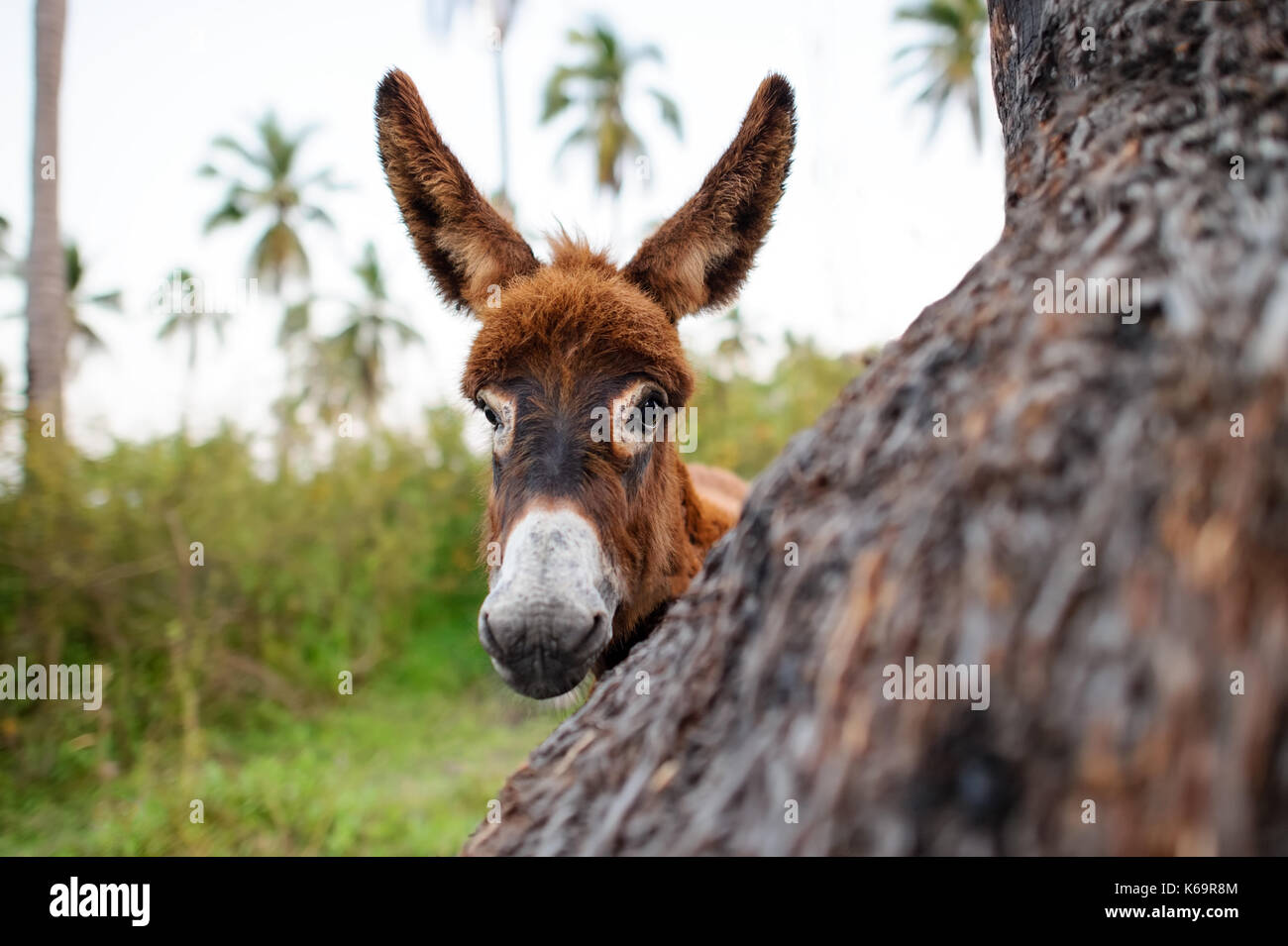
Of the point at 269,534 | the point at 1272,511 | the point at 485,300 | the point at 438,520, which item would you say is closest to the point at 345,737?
the point at 269,534

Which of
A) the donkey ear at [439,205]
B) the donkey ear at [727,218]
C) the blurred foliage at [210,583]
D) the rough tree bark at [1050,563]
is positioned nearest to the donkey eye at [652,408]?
the donkey ear at [727,218]

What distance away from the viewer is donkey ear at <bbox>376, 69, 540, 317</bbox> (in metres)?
3.44

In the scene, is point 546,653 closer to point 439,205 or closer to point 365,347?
point 439,205

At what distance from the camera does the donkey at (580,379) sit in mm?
2430

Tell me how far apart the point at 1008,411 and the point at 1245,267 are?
52 centimetres

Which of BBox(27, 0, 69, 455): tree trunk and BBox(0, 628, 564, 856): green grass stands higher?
BBox(27, 0, 69, 455): tree trunk

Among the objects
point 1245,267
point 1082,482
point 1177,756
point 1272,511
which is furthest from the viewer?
point 1245,267

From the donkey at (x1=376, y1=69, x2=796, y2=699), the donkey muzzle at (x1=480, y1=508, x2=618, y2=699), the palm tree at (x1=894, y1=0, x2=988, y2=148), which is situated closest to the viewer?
the donkey muzzle at (x1=480, y1=508, x2=618, y2=699)

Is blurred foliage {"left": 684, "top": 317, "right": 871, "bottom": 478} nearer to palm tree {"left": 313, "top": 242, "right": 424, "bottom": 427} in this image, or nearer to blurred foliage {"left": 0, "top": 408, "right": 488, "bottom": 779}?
blurred foliage {"left": 0, "top": 408, "right": 488, "bottom": 779}

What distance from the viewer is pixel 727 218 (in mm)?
3514

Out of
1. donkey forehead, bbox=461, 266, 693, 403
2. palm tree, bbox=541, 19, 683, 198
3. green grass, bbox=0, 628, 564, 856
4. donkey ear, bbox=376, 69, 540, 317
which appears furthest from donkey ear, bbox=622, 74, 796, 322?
palm tree, bbox=541, 19, 683, 198

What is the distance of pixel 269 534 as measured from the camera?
1277 centimetres

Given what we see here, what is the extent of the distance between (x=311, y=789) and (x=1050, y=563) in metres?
8.55
